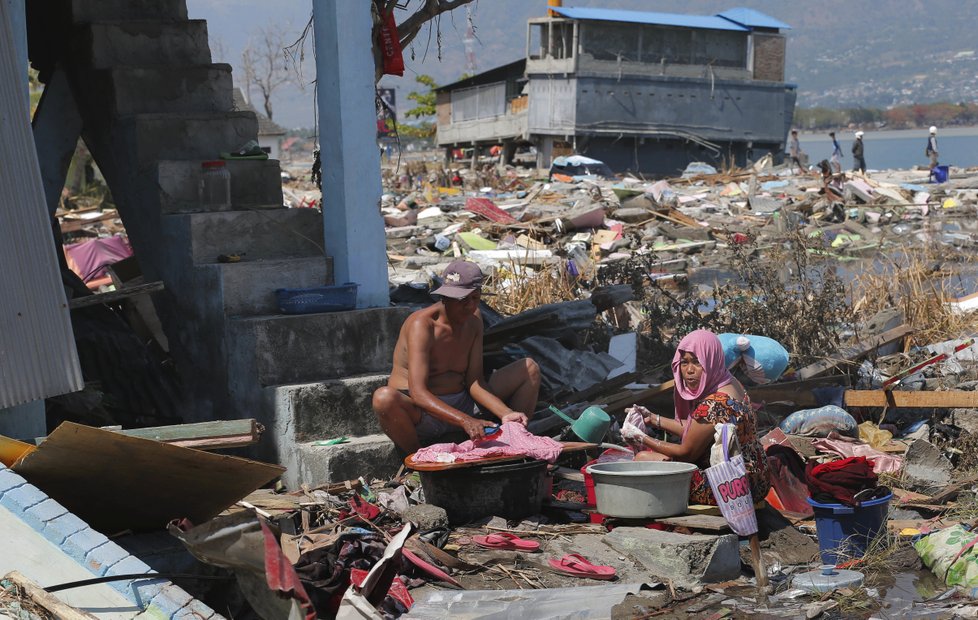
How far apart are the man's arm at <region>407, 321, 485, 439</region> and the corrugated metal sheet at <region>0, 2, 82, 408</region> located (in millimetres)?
1714

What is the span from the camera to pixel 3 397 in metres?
4.94

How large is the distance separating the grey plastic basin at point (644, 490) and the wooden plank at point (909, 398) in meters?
2.38

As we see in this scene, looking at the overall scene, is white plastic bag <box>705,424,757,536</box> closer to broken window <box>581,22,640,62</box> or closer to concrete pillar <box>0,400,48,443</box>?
concrete pillar <box>0,400,48,443</box>

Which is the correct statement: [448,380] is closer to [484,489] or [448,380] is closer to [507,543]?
[484,489]

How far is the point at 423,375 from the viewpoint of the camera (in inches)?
237

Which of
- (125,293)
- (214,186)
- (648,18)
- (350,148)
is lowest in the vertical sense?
(125,293)

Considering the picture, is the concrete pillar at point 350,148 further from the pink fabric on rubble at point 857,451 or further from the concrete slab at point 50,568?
the concrete slab at point 50,568

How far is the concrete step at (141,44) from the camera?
7.90 meters

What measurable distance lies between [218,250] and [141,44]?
2032 millimetres

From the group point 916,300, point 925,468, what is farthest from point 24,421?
point 916,300

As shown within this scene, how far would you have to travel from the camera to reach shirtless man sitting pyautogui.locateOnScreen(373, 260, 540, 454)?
598 centimetres

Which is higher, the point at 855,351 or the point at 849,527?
the point at 855,351

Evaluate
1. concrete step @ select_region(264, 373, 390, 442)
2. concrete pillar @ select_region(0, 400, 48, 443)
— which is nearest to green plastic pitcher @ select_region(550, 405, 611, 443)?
concrete step @ select_region(264, 373, 390, 442)

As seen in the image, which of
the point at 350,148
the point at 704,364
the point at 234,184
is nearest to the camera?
the point at 704,364
